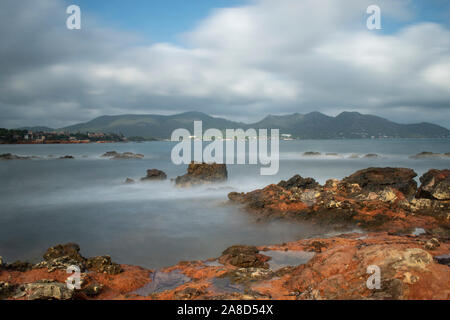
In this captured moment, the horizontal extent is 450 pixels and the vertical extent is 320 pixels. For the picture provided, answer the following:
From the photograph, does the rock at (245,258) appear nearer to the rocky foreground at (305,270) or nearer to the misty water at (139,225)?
the rocky foreground at (305,270)

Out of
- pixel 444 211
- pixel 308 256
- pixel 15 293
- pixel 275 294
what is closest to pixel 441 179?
pixel 444 211

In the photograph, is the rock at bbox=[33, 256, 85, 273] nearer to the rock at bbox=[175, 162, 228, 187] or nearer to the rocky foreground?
the rocky foreground

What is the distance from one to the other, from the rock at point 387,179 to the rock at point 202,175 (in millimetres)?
11427

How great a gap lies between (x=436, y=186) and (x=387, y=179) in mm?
3789

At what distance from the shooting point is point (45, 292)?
18.6 feet

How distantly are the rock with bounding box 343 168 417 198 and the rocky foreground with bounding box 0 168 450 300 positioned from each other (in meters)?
3.75

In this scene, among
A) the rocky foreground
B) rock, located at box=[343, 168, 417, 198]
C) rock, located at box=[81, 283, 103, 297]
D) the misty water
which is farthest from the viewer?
rock, located at box=[343, 168, 417, 198]

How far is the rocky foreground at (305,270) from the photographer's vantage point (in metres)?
5.25

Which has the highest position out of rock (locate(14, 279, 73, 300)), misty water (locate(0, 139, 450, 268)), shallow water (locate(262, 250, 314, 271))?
rock (locate(14, 279, 73, 300))

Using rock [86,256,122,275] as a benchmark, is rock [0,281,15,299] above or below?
above

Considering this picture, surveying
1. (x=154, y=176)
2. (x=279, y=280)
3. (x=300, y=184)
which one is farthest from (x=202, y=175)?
(x=279, y=280)

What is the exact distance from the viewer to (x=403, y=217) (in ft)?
41.7

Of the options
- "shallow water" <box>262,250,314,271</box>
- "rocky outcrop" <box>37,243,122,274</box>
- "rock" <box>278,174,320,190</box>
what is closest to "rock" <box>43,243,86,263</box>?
"rocky outcrop" <box>37,243,122,274</box>

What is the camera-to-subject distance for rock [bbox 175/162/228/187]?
25.3 metres
